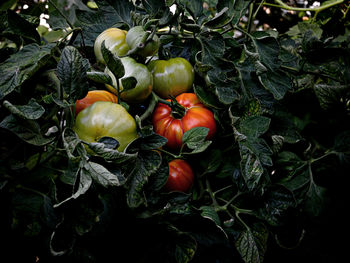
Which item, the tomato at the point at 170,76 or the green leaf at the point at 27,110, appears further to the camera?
the tomato at the point at 170,76

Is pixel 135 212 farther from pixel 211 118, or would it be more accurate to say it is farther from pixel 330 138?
pixel 330 138

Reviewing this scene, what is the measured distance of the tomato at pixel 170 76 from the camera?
52cm

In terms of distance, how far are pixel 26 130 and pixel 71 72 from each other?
83 millimetres

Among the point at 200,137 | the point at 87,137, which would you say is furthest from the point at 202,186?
the point at 87,137

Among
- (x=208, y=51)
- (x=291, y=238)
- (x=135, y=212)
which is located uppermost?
(x=208, y=51)

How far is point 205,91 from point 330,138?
286 mm

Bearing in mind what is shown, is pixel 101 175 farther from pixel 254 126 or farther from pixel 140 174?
pixel 254 126

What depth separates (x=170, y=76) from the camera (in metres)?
0.52

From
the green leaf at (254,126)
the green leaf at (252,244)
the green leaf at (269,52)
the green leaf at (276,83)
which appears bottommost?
the green leaf at (252,244)

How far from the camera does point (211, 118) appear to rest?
20.7 inches

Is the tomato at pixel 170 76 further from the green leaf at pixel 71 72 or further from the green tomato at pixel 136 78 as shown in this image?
the green leaf at pixel 71 72

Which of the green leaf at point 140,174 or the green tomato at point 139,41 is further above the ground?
the green tomato at point 139,41

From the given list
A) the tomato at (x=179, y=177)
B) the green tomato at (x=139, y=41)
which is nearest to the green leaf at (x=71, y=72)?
the green tomato at (x=139, y=41)

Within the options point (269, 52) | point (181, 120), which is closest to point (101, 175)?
point (181, 120)
